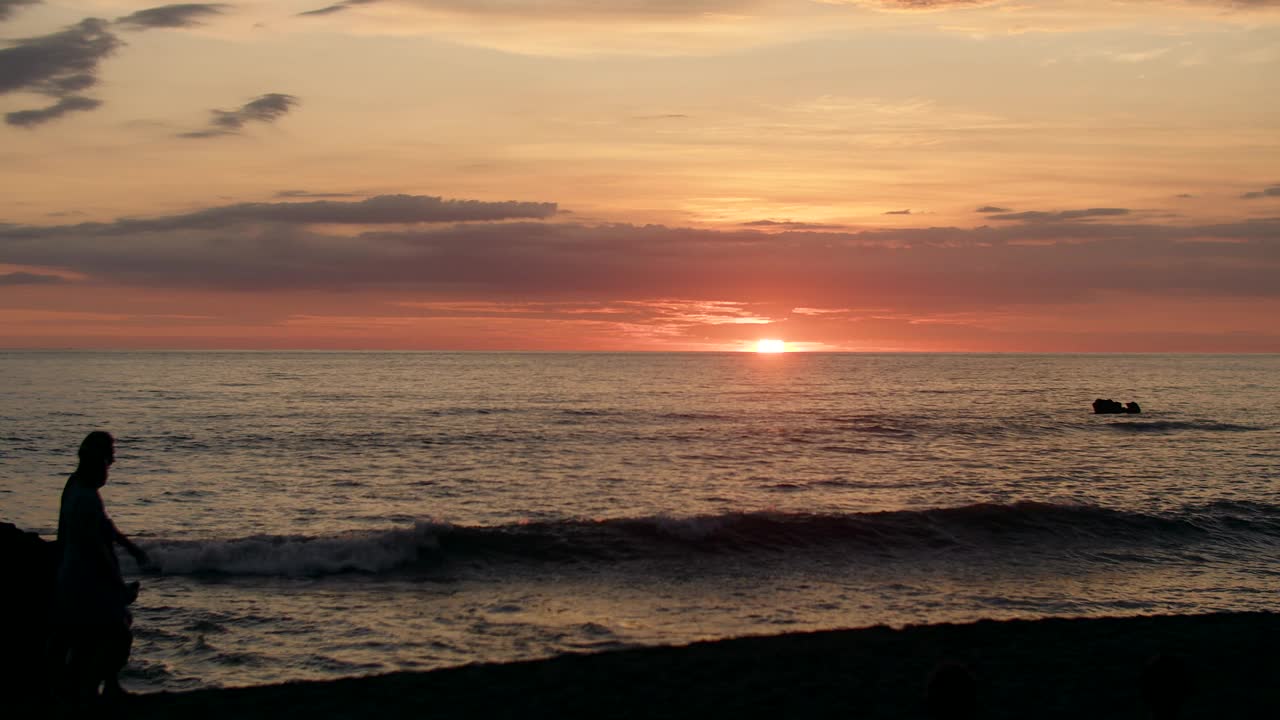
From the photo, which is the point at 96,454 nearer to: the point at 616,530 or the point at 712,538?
the point at 616,530

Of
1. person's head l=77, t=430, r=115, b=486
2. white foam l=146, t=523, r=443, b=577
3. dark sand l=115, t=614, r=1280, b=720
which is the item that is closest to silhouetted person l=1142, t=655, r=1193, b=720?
dark sand l=115, t=614, r=1280, b=720

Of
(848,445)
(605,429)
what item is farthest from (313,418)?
(848,445)

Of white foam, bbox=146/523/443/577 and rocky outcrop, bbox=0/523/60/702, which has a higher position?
rocky outcrop, bbox=0/523/60/702

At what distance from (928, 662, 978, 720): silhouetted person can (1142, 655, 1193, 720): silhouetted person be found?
1079mm

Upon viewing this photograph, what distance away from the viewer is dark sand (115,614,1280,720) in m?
10.1

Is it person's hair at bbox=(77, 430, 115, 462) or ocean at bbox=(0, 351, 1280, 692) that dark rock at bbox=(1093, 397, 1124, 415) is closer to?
ocean at bbox=(0, 351, 1280, 692)

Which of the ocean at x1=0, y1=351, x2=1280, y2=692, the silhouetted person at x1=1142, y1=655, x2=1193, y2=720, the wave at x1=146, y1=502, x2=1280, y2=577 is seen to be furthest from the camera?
the wave at x1=146, y1=502, x2=1280, y2=577

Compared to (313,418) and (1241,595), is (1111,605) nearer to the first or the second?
(1241,595)

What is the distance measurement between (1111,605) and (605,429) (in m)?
35.1

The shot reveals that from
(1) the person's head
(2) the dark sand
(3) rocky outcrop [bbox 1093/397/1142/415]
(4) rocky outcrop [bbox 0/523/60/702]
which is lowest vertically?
(3) rocky outcrop [bbox 1093/397/1142/415]

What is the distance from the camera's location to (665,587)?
16.9m

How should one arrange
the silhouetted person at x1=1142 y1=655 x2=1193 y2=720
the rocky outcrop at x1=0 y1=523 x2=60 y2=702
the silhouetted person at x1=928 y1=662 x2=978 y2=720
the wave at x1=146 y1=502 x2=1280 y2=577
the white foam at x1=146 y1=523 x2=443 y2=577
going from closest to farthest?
1. the silhouetted person at x1=928 y1=662 x2=978 y2=720
2. the silhouetted person at x1=1142 y1=655 x2=1193 y2=720
3. the rocky outcrop at x1=0 y1=523 x2=60 y2=702
4. the white foam at x1=146 y1=523 x2=443 y2=577
5. the wave at x1=146 y1=502 x2=1280 y2=577

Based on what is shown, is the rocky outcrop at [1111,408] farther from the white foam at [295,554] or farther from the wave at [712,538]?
the white foam at [295,554]

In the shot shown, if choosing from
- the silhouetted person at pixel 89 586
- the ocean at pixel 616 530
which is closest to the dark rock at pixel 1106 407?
the ocean at pixel 616 530
